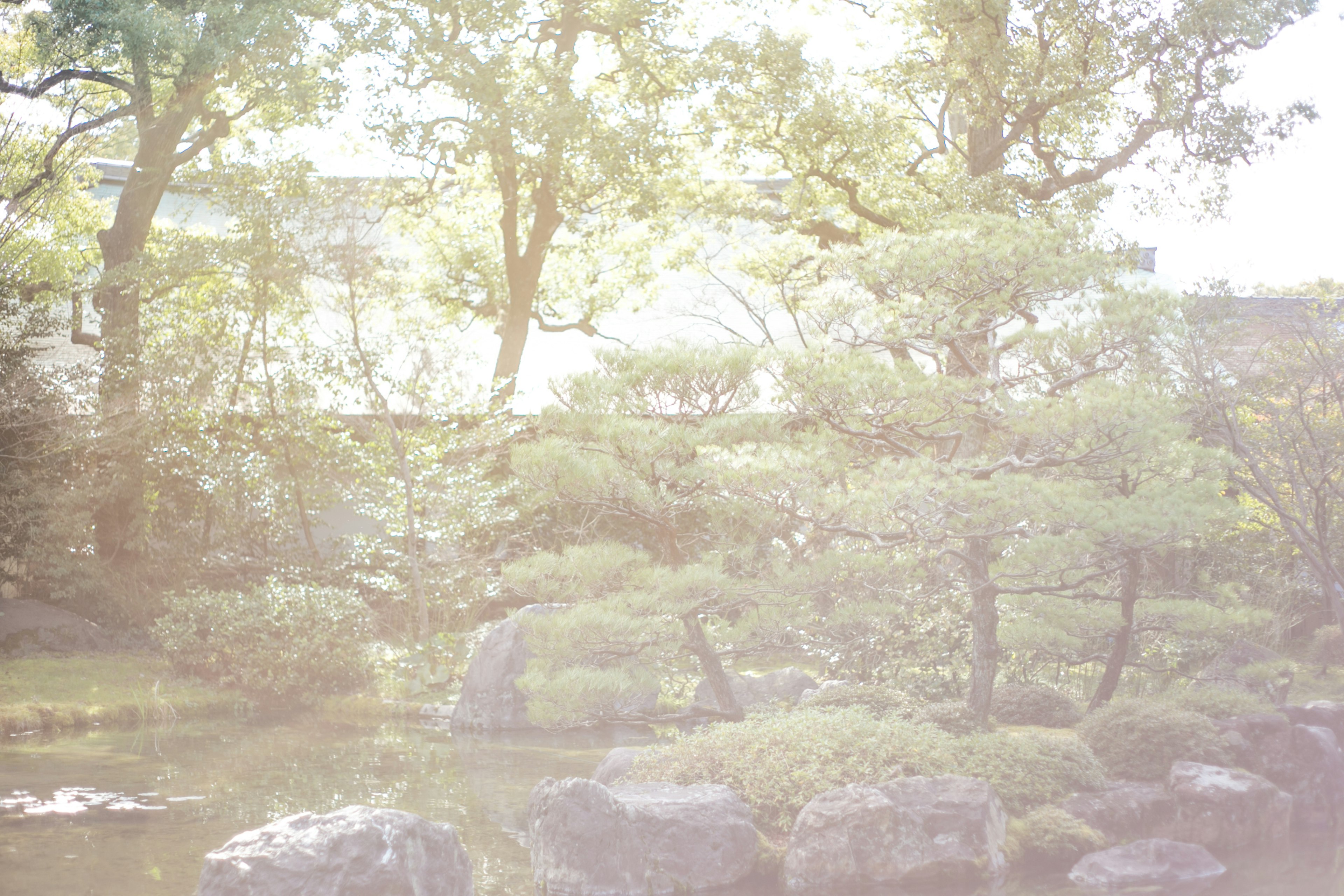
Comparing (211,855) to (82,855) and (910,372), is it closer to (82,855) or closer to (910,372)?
(82,855)

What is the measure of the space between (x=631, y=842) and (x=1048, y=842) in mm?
2509

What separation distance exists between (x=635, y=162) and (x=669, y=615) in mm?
8554

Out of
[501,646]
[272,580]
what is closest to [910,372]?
[501,646]

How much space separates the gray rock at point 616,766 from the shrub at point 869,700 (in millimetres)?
1544

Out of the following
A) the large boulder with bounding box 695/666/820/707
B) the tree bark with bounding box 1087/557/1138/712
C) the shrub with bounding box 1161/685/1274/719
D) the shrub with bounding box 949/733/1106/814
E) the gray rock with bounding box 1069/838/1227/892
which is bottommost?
the gray rock with bounding box 1069/838/1227/892

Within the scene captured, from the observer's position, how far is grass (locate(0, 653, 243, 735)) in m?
9.69

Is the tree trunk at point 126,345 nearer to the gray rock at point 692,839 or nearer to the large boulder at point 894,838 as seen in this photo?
the gray rock at point 692,839

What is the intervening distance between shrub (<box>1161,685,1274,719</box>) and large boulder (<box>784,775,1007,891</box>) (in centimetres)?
253

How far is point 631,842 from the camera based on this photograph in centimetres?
556

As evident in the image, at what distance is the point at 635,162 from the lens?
14.1 m

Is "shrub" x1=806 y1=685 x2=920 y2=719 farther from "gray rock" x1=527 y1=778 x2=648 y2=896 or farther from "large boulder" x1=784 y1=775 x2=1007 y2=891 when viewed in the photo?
"gray rock" x1=527 y1=778 x2=648 y2=896

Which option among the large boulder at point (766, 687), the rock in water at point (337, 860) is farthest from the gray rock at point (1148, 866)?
the large boulder at point (766, 687)

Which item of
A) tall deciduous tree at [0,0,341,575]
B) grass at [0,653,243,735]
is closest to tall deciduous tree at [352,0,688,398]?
tall deciduous tree at [0,0,341,575]

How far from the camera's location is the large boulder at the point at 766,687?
33.4 ft
